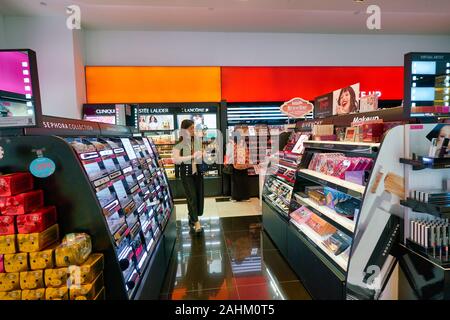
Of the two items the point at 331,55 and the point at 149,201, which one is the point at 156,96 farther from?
the point at 331,55

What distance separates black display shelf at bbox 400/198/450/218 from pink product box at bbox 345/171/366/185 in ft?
1.44

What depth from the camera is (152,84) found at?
6945mm

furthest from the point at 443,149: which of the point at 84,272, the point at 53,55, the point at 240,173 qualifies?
the point at 53,55

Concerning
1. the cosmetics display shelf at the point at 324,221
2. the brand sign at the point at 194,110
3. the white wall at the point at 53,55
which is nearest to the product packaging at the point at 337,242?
the cosmetics display shelf at the point at 324,221

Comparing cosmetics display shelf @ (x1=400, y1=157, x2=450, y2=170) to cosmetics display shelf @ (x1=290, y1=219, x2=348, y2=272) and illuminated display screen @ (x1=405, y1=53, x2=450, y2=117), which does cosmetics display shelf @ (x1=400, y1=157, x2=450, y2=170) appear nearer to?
illuminated display screen @ (x1=405, y1=53, x2=450, y2=117)

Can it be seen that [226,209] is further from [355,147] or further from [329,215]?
[355,147]

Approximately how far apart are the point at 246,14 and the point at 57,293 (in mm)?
6429

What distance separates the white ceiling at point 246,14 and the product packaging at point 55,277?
5344 millimetres

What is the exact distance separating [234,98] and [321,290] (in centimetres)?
556

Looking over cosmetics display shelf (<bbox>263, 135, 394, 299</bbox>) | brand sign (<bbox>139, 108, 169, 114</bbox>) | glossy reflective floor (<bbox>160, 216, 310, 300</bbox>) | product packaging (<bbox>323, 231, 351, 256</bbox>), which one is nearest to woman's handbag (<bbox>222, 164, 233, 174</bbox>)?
brand sign (<bbox>139, 108, 169, 114</bbox>)

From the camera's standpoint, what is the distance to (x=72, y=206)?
5.73 ft

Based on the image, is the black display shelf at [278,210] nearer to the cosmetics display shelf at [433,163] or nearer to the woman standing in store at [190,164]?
the woman standing in store at [190,164]

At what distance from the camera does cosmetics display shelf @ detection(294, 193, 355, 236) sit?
7.38ft
